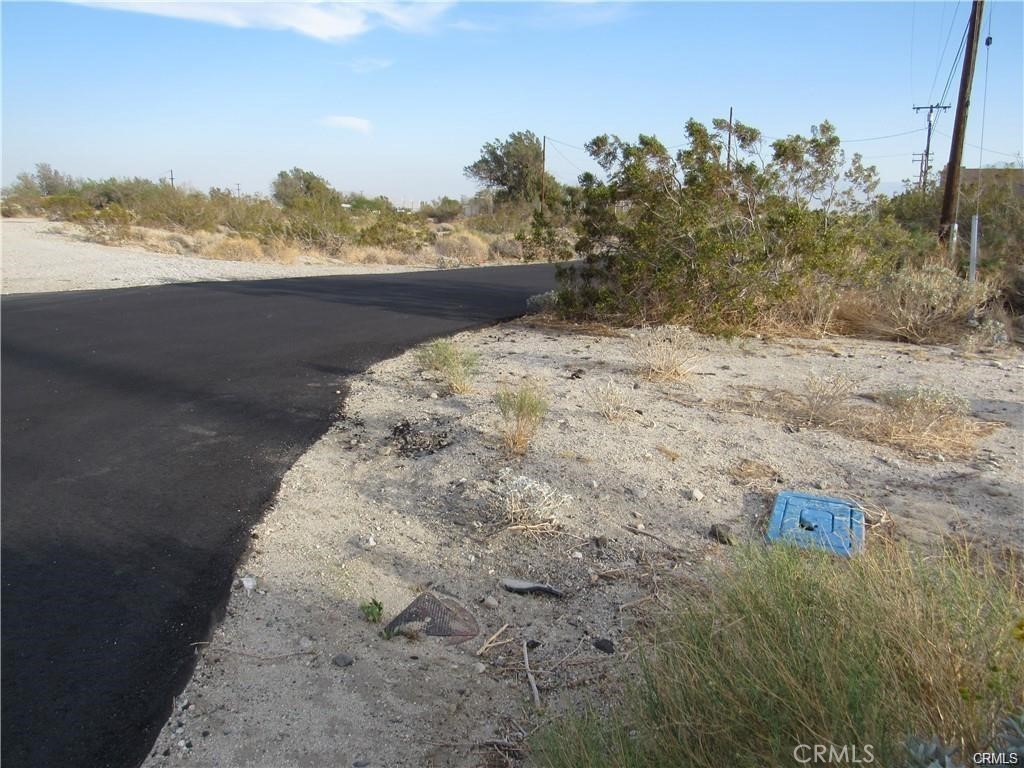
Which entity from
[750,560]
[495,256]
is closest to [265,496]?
[750,560]

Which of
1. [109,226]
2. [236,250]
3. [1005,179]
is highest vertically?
[1005,179]

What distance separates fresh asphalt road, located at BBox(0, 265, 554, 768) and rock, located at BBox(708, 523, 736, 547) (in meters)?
2.70

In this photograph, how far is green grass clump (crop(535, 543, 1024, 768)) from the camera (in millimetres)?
1929

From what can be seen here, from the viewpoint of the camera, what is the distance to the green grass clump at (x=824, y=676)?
6.33ft

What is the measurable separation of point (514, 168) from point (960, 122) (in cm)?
3696

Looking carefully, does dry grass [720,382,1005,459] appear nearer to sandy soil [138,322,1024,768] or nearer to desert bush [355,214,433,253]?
sandy soil [138,322,1024,768]

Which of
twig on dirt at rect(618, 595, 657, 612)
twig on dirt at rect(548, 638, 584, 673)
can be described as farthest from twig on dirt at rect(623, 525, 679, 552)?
twig on dirt at rect(548, 638, 584, 673)

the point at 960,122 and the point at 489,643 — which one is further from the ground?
the point at 960,122

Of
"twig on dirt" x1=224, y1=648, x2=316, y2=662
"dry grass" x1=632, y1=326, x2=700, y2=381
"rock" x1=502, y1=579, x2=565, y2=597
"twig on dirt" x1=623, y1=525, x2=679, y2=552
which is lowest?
"twig on dirt" x1=224, y1=648, x2=316, y2=662

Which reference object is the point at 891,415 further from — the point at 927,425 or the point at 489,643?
the point at 489,643

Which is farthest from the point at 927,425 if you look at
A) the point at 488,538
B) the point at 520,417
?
the point at 488,538

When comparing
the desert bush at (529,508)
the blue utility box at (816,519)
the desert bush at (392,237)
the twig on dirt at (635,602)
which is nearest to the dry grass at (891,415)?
the blue utility box at (816,519)

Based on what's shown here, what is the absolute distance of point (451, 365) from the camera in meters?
7.62

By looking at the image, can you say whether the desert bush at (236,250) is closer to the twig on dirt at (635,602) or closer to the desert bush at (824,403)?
the desert bush at (824,403)
